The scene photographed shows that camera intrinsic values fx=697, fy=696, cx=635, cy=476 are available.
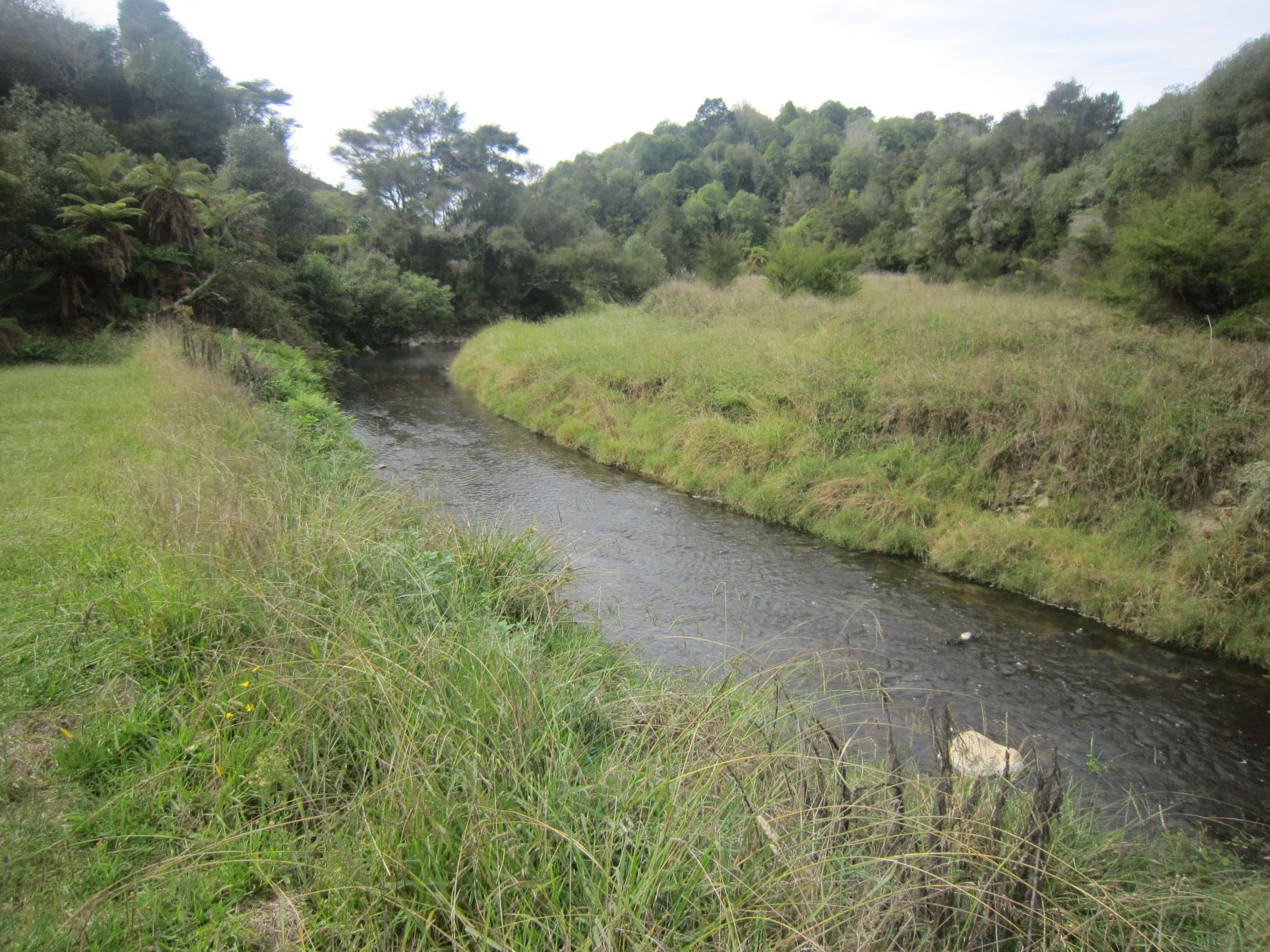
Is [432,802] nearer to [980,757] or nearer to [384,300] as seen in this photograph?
[980,757]

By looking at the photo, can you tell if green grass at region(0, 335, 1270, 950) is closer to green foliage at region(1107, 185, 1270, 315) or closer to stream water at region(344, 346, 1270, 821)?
stream water at region(344, 346, 1270, 821)

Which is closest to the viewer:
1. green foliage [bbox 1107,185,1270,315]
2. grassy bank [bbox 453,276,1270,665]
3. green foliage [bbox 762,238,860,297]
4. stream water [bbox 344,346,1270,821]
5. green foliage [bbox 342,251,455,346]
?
stream water [bbox 344,346,1270,821]

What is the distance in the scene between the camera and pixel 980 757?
372cm

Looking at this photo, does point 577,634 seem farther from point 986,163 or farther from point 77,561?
point 986,163

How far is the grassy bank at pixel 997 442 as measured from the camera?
7.55m

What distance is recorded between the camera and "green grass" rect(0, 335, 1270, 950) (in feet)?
7.42

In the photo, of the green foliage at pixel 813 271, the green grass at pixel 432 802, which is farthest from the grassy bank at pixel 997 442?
the green grass at pixel 432 802

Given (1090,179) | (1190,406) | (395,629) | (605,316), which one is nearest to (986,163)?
(1090,179)

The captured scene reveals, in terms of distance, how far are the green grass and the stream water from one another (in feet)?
3.05

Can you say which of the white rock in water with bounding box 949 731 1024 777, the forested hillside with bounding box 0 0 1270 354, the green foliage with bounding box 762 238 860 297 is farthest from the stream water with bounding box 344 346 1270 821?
the green foliage with bounding box 762 238 860 297

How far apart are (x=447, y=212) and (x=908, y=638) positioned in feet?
131

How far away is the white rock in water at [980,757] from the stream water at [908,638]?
404mm

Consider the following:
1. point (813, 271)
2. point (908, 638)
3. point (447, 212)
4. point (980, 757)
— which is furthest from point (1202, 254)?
point (447, 212)

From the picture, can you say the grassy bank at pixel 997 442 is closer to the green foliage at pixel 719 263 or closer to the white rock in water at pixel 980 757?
the white rock in water at pixel 980 757
